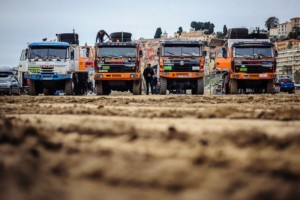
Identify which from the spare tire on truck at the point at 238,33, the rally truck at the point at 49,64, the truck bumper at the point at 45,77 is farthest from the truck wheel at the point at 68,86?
the spare tire on truck at the point at 238,33

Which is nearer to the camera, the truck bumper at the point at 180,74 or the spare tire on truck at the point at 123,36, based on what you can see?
the truck bumper at the point at 180,74

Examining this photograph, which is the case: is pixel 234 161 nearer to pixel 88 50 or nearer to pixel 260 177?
pixel 260 177

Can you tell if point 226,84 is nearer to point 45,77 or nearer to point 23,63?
point 45,77

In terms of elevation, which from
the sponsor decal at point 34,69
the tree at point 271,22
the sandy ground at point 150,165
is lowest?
the sandy ground at point 150,165

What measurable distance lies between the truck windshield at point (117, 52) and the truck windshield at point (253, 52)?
4.57m

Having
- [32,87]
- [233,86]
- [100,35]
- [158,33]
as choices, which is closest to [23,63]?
[32,87]

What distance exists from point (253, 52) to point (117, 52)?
598 cm

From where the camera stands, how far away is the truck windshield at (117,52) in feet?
54.3

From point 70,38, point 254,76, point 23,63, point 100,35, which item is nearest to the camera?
point 254,76

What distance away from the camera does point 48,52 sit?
16.9m

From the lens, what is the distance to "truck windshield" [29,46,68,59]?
16.7 metres

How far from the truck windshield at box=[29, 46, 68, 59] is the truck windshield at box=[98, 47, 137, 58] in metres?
1.71

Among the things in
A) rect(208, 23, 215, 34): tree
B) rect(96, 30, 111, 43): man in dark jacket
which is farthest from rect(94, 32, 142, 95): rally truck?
rect(208, 23, 215, 34): tree

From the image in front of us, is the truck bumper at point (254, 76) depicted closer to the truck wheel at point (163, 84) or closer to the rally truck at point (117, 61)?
the truck wheel at point (163, 84)
